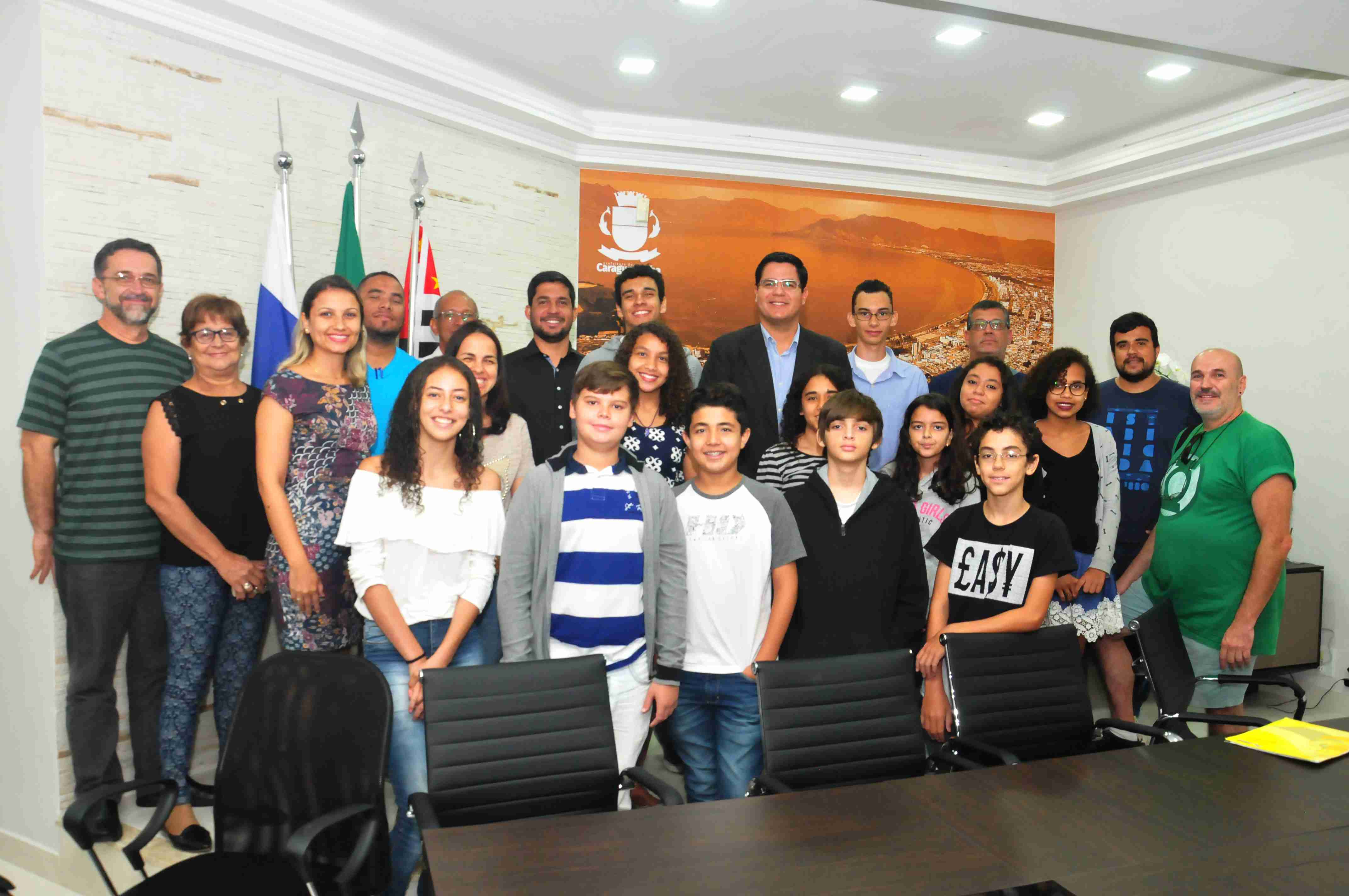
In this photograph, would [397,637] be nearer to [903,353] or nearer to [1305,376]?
[903,353]

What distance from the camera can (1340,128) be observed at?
195 inches

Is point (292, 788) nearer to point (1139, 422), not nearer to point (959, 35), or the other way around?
point (1139, 422)

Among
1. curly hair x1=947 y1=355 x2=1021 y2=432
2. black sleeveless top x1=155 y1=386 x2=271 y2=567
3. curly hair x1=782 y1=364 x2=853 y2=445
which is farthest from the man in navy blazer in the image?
black sleeveless top x1=155 y1=386 x2=271 y2=567

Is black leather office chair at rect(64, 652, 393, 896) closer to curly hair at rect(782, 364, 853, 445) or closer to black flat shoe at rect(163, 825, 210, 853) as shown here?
black flat shoe at rect(163, 825, 210, 853)

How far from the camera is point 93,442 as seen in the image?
10.6ft

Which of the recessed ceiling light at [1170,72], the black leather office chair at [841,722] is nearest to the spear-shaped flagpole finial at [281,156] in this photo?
the black leather office chair at [841,722]

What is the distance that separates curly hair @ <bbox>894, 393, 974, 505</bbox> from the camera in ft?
10.9

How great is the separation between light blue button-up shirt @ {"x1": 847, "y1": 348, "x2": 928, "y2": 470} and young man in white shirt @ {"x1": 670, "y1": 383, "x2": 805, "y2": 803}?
1.41 m

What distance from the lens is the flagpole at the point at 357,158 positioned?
177 inches

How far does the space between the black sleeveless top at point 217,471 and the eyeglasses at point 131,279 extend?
44 centimetres

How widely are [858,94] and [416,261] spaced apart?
8.92 ft

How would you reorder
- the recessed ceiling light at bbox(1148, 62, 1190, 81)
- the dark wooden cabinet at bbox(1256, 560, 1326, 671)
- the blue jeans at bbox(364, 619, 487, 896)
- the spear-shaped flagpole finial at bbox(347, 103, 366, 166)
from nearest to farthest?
the blue jeans at bbox(364, 619, 487, 896) < the spear-shaped flagpole finial at bbox(347, 103, 366, 166) < the recessed ceiling light at bbox(1148, 62, 1190, 81) < the dark wooden cabinet at bbox(1256, 560, 1326, 671)

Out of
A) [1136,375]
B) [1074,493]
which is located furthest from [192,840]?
[1136,375]

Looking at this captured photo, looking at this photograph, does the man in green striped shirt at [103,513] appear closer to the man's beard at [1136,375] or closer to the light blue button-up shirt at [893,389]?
the light blue button-up shirt at [893,389]
